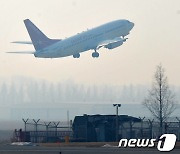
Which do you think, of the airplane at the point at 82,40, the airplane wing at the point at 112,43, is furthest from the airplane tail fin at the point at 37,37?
the airplane wing at the point at 112,43

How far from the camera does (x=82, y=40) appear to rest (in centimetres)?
16800

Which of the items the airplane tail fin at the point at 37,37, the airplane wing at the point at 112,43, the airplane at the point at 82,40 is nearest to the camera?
the airplane at the point at 82,40

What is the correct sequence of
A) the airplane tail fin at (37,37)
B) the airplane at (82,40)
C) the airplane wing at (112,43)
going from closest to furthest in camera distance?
1. the airplane at (82,40)
2. the airplane wing at (112,43)
3. the airplane tail fin at (37,37)

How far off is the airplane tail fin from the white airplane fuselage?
194cm

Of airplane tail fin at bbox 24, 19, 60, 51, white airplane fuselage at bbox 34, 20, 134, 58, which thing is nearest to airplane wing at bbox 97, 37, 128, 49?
white airplane fuselage at bbox 34, 20, 134, 58

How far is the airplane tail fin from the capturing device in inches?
6526

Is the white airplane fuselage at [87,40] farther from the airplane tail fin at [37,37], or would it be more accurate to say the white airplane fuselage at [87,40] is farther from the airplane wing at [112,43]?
the airplane tail fin at [37,37]

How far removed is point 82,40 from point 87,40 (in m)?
1.01

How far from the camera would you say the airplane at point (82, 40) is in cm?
16400

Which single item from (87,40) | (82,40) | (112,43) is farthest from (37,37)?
(112,43)

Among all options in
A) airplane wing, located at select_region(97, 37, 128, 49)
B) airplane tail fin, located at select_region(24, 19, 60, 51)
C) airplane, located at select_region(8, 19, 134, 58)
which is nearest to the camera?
airplane, located at select_region(8, 19, 134, 58)

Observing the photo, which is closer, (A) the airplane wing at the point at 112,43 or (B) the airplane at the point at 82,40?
(B) the airplane at the point at 82,40

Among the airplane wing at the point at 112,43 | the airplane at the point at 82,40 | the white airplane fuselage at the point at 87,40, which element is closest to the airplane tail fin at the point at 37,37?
the airplane at the point at 82,40

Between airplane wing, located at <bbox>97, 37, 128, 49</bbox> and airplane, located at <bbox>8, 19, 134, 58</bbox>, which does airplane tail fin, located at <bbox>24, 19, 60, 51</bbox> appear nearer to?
airplane, located at <bbox>8, 19, 134, 58</bbox>
